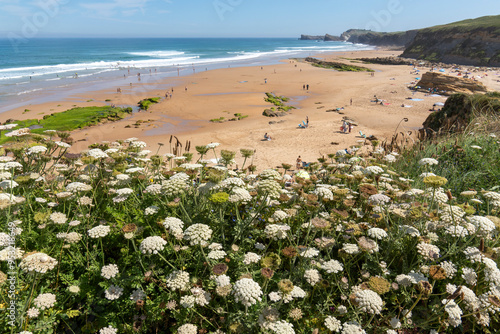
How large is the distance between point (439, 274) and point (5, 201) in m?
4.61

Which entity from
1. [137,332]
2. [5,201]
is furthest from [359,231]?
[5,201]

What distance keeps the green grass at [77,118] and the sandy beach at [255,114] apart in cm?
112

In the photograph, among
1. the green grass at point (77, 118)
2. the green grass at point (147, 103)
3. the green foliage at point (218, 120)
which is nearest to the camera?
the green grass at point (77, 118)

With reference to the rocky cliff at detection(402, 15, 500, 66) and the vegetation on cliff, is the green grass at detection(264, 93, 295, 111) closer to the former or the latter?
the vegetation on cliff

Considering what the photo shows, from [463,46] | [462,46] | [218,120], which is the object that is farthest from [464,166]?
[462,46]

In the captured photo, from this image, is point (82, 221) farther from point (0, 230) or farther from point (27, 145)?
point (27, 145)

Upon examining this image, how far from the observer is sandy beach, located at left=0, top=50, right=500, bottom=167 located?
20047mm

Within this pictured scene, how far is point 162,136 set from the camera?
841 inches

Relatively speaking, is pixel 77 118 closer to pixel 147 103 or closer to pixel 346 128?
pixel 147 103

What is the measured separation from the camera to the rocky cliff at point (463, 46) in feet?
249

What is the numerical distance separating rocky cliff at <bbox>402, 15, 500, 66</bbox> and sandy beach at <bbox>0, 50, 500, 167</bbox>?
50.2m

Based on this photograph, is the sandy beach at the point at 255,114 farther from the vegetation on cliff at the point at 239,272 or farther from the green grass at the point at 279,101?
the vegetation on cliff at the point at 239,272

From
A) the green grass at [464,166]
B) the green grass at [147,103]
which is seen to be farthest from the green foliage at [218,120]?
the green grass at [464,166]

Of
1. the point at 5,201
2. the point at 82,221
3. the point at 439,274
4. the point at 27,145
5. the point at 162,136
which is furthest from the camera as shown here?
the point at 162,136
